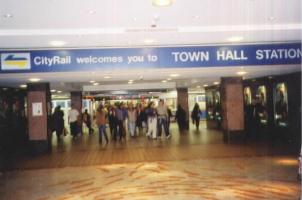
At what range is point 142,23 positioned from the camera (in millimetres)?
5617

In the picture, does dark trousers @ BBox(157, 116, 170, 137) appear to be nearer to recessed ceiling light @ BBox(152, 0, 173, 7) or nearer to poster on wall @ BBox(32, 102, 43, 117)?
poster on wall @ BBox(32, 102, 43, 117)

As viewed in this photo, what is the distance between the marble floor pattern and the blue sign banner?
232cm

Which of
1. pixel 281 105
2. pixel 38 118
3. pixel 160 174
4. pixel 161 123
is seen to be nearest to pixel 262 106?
pixel 281 105

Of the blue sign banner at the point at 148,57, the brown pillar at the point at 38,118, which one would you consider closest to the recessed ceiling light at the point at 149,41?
the blue sign banner at the point at 148,57

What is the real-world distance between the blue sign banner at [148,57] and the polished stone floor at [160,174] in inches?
91.5

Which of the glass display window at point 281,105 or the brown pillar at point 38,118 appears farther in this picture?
the glass display window at point 281,105

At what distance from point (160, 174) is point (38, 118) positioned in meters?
5.94

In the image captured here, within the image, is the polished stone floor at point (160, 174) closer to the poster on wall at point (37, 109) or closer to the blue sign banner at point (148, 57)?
the poster on wall at point (37, 109)

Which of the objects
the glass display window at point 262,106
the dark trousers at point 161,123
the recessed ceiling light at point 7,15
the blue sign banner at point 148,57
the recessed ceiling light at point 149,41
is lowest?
the dark trousers at point 161,123

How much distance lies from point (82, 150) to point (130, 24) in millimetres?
7467

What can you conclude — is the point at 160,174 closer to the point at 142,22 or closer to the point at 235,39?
the point at 235,39

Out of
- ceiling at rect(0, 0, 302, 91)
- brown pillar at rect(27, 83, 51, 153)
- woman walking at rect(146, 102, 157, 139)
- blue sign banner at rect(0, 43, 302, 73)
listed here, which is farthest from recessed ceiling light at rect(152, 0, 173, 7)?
woman walking at rect(146, 102, 157, 139)

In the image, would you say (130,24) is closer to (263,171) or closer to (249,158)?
(263,171)

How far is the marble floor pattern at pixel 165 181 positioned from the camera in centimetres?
632
